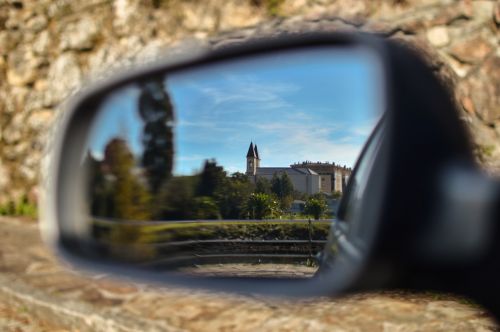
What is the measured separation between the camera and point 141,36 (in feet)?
18.8

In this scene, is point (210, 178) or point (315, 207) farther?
point (210, 178)

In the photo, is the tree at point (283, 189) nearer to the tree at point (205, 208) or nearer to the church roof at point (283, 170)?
the church roof at point (283, 170)

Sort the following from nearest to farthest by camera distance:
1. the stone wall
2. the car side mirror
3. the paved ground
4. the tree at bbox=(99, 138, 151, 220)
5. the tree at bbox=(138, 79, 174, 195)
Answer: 1. the car side mirror
2. the tree at bbox=(138, 79, 174, 195)
3. the tree at bbox=(99, 138, 151, 220)
4. the paved ground
5. the stone wall

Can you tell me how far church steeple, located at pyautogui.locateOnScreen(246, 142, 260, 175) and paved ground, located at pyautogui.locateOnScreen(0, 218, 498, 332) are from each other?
540 mm

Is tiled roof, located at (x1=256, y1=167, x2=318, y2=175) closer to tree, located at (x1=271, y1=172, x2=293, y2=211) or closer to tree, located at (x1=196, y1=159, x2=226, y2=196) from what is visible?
tree, located at (x1=271, y1=172, x2=293, y2=211)

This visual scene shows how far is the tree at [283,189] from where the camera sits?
1016mm

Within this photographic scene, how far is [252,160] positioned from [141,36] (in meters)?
5.07

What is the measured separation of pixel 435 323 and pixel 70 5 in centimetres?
615

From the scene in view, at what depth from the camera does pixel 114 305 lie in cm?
218

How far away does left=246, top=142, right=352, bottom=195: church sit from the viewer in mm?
994

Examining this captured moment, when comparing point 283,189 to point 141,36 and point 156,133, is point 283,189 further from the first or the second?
point 141,36

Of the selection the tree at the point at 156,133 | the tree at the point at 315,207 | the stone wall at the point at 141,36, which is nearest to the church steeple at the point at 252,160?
the tree at the point at 315,207

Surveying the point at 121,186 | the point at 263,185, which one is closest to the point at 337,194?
the point at 263,185

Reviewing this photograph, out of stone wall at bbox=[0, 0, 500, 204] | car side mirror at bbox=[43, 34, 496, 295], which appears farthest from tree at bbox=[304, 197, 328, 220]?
stone wall at bbox=[0, 0, 500, 204]
